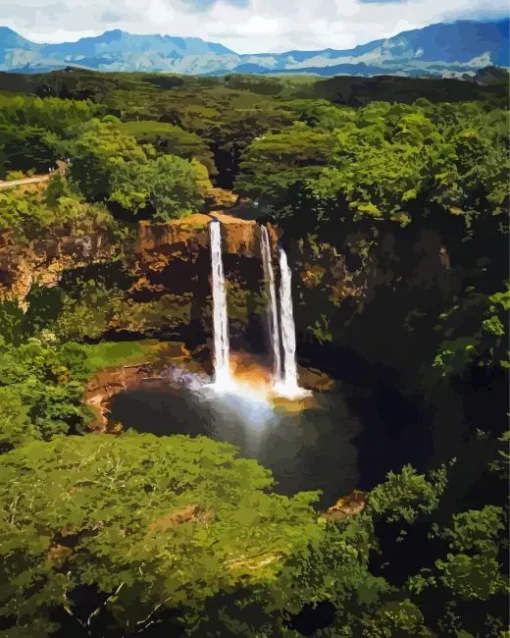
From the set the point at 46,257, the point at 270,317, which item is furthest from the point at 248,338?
the point at 46,257

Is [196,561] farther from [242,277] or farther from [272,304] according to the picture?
[242,277]

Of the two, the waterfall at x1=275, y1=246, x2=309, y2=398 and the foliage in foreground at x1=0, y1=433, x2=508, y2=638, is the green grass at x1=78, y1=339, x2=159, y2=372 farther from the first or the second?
the foliage in foreground at x1=0, y1=433, x2=508, y2=638

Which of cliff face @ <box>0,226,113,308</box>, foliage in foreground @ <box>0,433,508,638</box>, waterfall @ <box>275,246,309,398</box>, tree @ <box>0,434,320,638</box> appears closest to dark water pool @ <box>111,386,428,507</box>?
waterfall @ <box>275,246,309,398</box>

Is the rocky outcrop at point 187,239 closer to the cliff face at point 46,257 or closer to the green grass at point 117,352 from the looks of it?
the cliff face at point 46,257

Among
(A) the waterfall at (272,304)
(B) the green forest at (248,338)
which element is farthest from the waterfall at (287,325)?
(B) the green forest at (248,338)

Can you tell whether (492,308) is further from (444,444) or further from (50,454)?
(50,454)

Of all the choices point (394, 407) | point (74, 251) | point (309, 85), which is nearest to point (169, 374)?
point (74, 251)
